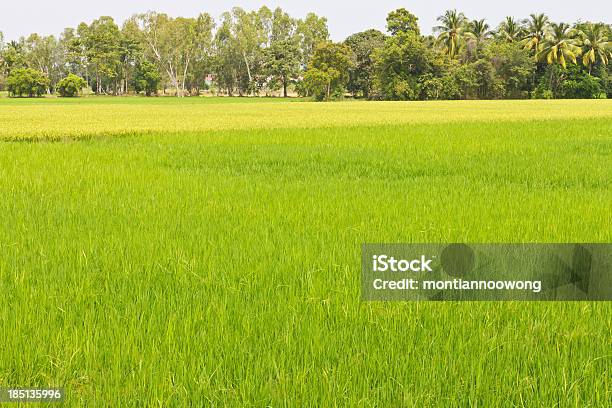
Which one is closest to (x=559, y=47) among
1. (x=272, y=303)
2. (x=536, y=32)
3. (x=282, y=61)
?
(x=536, y=32)

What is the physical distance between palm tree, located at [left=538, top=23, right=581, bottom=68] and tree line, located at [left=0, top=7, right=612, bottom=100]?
0.12m

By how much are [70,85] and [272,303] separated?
89.6 m

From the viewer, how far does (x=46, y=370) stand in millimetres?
2764

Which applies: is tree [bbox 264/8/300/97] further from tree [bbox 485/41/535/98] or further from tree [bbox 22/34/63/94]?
tree [bbox 22/34/63/94]

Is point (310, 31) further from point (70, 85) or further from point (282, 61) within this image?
point (70, 85)

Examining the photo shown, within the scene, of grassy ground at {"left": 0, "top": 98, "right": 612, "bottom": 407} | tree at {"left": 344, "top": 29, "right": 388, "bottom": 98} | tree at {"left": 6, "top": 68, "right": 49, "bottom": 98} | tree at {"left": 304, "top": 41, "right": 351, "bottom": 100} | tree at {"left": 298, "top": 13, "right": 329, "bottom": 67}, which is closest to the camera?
grassy ground at {"left": 0, "top": 98, "right": 612, "bottom": 407}

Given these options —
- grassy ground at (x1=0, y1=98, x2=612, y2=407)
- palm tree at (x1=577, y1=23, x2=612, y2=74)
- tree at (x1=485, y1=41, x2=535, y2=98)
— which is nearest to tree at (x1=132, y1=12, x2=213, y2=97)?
tree at (x1=485, y1=41, x2=535, y2=98)

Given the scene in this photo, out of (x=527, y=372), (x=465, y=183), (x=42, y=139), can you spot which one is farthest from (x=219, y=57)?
(x=527, y=372)

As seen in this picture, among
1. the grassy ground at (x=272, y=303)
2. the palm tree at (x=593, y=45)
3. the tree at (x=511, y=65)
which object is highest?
the palm tree at (x=593, y=45)

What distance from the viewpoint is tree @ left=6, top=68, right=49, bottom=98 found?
83812 mm

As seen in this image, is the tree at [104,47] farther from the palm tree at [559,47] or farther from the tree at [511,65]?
the palm tree at [559,47]

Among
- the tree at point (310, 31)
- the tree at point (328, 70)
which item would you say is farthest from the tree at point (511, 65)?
the tree at point (310, 31)

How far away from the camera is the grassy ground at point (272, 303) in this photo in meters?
2.57

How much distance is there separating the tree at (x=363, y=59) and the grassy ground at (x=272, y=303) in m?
68.3
